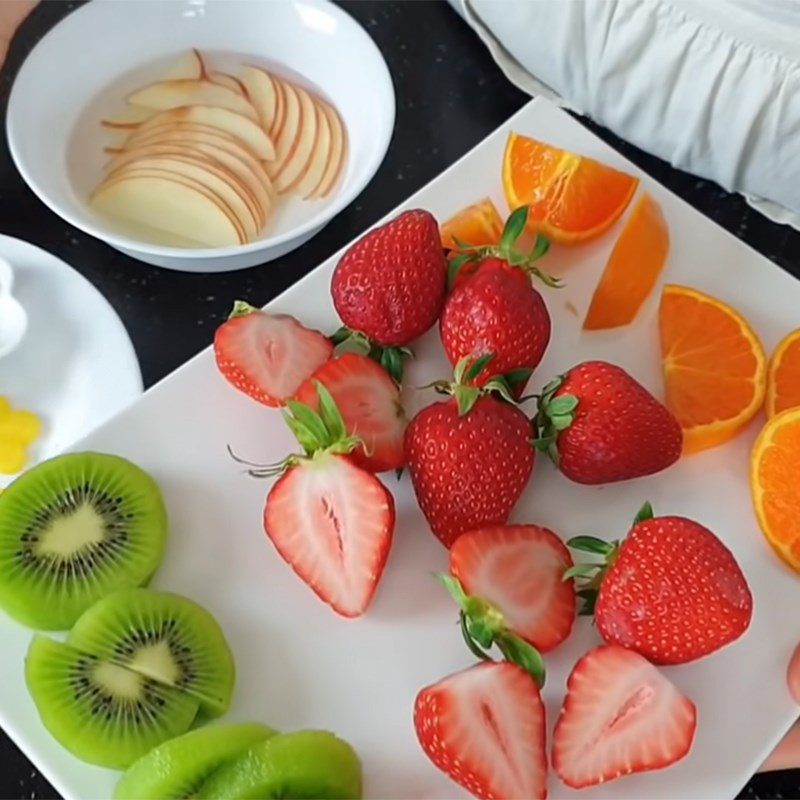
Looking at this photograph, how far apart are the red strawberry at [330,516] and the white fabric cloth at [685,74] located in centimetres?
46

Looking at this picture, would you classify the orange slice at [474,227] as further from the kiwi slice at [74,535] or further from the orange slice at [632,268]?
the kiwi slice at [74,535]

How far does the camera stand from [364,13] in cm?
113

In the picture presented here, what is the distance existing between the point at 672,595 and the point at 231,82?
65cm

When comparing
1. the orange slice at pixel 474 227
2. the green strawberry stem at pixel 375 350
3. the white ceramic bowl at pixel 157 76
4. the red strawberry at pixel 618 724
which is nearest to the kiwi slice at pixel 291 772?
the red strawberry at pixel 618 724

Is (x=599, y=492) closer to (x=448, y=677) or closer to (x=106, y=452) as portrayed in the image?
(x=448, y=677)

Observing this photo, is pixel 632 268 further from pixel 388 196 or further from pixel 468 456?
pixel 388 196

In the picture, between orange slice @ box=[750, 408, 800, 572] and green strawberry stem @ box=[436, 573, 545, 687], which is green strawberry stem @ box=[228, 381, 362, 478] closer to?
green strawberry stem @ box=[436, 573, 545, 687]

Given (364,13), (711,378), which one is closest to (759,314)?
(711,378)

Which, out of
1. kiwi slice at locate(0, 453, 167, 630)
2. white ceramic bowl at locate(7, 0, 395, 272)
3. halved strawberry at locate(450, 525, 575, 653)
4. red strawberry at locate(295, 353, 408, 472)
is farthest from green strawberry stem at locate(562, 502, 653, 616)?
white ceramic bowl at locate(7, 0, 395, 272)

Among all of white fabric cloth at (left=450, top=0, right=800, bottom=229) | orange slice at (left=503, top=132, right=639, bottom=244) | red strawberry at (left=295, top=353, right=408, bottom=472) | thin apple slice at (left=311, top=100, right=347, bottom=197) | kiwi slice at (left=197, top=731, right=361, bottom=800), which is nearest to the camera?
kiwi slice at (left=197, top=731, right=361, bottom=800)

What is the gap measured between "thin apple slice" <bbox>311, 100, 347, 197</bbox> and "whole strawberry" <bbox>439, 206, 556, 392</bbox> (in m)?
0.31

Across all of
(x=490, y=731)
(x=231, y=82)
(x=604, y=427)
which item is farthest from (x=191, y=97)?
(x=490, y=731)

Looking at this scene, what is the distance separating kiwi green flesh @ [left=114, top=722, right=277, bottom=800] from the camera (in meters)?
0.56

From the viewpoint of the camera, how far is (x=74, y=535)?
65 cm
